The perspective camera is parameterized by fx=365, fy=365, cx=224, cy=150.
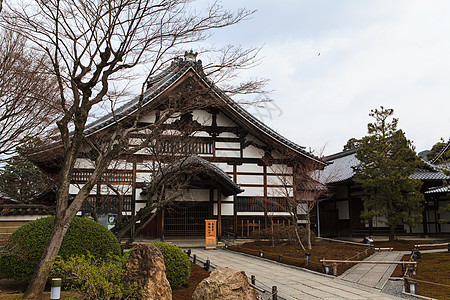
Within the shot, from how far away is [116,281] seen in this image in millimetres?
5910

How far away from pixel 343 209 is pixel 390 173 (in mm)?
7282

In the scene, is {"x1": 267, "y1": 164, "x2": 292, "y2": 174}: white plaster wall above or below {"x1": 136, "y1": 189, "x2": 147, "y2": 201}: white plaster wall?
above

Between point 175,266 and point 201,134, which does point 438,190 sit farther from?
point 175,266

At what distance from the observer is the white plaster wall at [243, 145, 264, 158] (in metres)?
20.5

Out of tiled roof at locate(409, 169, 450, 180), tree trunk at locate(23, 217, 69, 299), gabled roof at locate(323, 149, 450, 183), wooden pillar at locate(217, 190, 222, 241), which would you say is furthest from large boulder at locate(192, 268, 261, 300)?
tiled roof at locate(409, 169, 450, 180)

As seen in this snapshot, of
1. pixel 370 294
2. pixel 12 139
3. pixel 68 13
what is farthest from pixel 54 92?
pixel 370 294

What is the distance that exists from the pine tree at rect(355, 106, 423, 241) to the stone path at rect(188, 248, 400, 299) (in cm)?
879

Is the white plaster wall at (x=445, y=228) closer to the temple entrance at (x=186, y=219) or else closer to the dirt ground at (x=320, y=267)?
the dirt ground at (x=320, y=267)

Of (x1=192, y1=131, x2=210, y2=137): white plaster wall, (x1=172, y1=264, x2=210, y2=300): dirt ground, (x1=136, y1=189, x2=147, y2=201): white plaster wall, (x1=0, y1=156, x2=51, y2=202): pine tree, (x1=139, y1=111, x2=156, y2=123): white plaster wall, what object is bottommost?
(x1=172, y1=264, x2=210, y2=300): dirt ground

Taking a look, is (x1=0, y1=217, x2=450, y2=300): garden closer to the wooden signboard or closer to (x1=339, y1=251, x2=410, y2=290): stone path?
(x1=339, y1=251, x2=410, y2=290): stone path

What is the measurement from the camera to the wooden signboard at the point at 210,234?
16797 mm

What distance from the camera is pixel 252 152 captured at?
20.6 meters

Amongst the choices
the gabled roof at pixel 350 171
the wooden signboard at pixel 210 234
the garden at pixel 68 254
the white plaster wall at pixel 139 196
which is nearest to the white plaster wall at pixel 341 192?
the gabled roof at pixel 350 171

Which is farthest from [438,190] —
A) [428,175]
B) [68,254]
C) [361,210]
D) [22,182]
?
[22,182]
